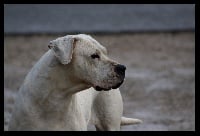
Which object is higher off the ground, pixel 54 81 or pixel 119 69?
pixel 119 69

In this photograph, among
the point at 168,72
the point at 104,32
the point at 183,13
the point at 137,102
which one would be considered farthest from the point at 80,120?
the point at 183,13

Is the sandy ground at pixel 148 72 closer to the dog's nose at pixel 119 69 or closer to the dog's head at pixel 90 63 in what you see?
the dog's head at pixel 90 63

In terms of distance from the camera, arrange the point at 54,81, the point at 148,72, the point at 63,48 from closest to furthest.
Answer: the point at 63,48, the point at 54,81, the point at 148,72

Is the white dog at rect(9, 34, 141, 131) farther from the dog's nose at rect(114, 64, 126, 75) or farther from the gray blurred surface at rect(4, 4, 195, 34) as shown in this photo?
the gray blurred surface at rect(4, 4, 195, 34)

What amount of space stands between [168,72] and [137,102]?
7.06ft

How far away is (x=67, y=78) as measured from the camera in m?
6.16

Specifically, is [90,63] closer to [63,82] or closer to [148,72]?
[63,82]

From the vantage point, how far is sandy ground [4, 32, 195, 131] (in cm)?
1001

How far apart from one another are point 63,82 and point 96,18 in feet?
36.5

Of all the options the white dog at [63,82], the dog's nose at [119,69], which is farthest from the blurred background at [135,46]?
the dog's nose at [119,69]

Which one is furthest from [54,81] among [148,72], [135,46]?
[135,46]

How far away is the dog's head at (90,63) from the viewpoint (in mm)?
6020

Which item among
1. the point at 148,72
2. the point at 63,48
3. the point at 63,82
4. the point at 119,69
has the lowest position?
the point at 148,72

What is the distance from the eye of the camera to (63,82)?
616 cm
